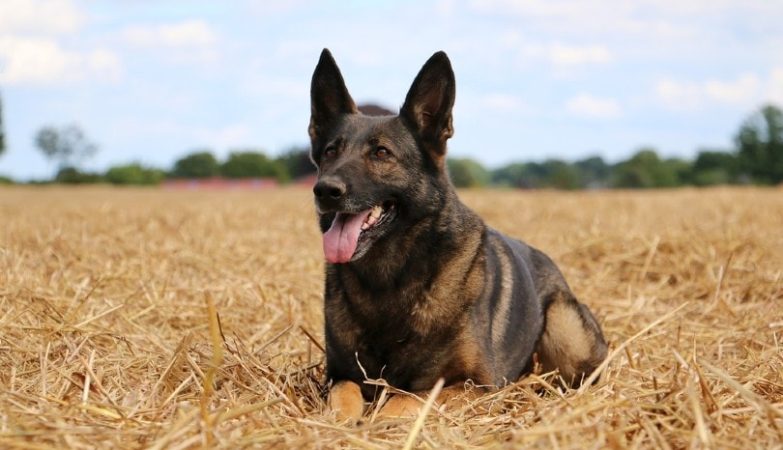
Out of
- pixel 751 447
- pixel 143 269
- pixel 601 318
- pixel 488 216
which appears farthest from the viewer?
pixel 488 216

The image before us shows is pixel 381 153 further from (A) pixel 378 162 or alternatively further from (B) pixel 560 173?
(B) pixel 560 173

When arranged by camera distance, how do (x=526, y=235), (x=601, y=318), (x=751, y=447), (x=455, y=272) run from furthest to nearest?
(x=526, y=235) < (x=601, y=318) < (x=455, y=272) < (x=751, y=447)

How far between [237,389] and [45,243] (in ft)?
19.0

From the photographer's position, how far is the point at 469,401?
4047 mm

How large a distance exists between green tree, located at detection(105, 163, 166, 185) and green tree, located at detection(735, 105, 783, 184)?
205 feet

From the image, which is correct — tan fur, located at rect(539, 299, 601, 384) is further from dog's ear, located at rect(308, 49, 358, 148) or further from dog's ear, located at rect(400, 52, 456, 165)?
dog's ear, located at rect(308, 49, 358, 148)

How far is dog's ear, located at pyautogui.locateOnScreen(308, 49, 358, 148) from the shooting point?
16.3 ft

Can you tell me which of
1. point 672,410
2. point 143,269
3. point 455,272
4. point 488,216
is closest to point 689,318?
point 455,272

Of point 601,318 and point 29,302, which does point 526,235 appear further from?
point 29,302

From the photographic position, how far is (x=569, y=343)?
547 centimetres

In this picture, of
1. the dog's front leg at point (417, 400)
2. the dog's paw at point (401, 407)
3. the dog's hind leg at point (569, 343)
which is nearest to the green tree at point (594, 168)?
the dog's hind leg at point (569, 343)

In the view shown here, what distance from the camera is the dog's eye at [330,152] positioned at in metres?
4.74

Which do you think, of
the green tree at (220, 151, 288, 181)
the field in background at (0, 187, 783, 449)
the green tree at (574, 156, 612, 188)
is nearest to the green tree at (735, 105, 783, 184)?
the green tree at (574, 156, 612, 188)

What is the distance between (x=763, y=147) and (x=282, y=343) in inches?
3590
